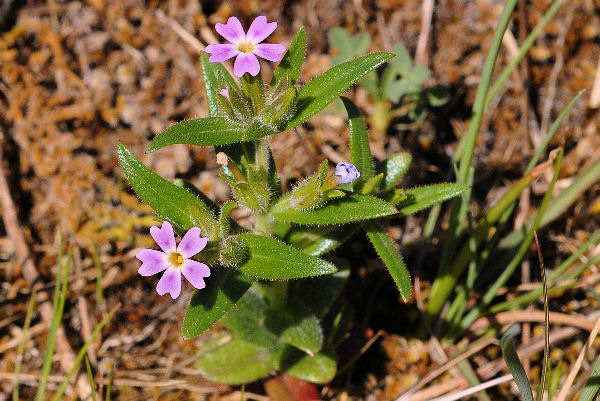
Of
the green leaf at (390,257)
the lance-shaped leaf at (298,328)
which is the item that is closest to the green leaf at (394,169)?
the green leaf at (390,257)

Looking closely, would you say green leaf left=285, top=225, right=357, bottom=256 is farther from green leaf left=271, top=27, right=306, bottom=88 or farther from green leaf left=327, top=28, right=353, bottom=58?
green leaf left=327, top=28, right=353, bottom=58

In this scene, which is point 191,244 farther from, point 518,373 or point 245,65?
point 518,373

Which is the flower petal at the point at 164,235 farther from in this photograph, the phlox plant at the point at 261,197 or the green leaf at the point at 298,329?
the green leaf at the point at 298,329

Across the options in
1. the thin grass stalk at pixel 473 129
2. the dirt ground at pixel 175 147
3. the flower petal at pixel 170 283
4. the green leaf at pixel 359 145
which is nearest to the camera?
the flower petal at pixel 170 283

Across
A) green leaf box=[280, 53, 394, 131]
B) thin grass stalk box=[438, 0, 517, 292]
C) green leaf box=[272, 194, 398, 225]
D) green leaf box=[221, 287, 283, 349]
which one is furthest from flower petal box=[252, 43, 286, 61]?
green leaf box=[221, 287, 283, 349]

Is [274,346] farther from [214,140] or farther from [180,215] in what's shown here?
[214,140]

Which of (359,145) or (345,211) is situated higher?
(359,145)

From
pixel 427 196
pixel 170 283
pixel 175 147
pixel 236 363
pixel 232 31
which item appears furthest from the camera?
pixel 175 147

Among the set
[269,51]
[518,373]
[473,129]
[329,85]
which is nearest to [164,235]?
[269,51]
